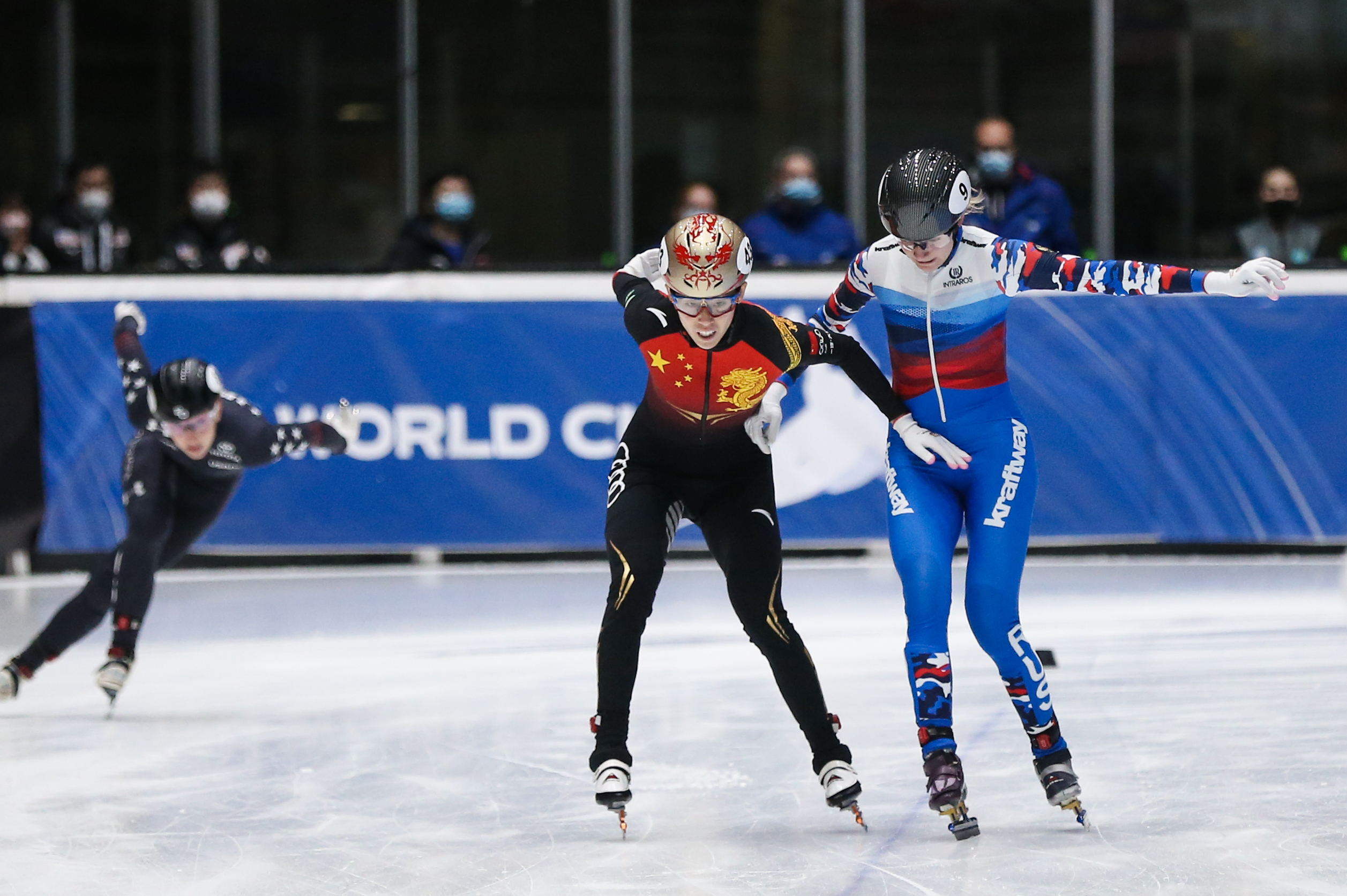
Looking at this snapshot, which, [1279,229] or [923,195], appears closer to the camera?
[923,195]

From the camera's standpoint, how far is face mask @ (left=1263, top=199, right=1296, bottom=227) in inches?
337

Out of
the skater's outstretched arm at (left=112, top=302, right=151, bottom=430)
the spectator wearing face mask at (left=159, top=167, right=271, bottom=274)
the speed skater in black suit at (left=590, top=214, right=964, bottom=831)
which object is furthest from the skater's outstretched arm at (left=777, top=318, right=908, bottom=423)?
the spectator wearing face mask at (left=159, top=167, right=271, bottom=274)

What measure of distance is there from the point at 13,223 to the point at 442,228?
7.44ft

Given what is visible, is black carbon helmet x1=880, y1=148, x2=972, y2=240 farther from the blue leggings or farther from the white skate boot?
the white skate boot

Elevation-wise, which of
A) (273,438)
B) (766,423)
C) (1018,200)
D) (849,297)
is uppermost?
(1018,200)

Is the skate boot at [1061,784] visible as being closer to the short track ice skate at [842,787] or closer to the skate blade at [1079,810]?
the skate blade at [1079,810]

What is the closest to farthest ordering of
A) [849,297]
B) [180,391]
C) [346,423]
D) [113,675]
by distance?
[849,297]
[180,391]
[113,675]
[346,423]

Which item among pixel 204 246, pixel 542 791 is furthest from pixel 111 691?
pixel 204 246

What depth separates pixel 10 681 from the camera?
17.8 feet

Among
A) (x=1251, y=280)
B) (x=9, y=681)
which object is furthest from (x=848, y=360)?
(x=9, y=681)

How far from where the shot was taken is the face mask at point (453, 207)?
839 cm

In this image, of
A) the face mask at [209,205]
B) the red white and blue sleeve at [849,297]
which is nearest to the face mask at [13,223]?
the face mask at [209,205]

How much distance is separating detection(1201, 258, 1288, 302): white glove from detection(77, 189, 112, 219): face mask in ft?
20.9

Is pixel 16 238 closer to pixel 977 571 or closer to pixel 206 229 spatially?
pixel 206 229
